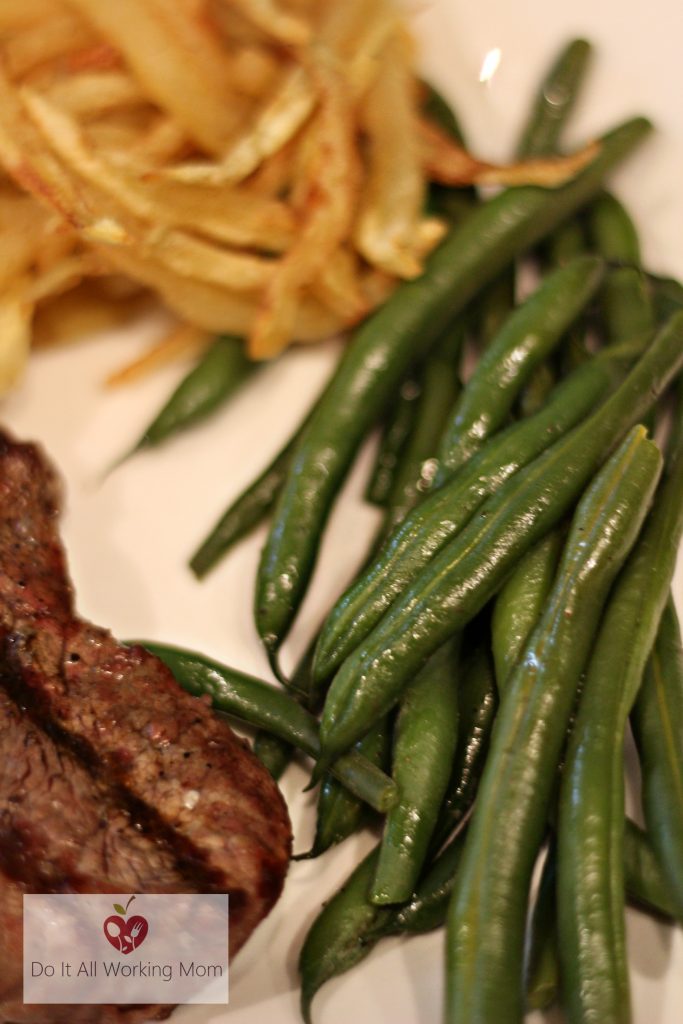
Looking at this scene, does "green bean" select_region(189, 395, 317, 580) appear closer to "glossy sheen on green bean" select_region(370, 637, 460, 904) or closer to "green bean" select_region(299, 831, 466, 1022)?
"glossy sheen on green bean" select_region(370, 637, 460, 904)

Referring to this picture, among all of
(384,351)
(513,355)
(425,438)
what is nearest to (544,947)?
(425,438)

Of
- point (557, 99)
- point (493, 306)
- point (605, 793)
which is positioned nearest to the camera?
point (605, 793)

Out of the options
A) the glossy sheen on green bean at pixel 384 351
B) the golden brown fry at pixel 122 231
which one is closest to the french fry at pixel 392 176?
the glossy sheen on green bean at pixel 384 351

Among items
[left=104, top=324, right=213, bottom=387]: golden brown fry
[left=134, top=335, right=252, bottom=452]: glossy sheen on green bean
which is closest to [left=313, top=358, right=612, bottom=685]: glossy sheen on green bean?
[left=134, top=335, right=252, bottom=452]: glossy sheen on green bean

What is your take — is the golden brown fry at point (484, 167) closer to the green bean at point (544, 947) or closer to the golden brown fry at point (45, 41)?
the golden brown fry at point (45, 41)

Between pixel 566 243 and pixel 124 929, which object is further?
pixel 566 243

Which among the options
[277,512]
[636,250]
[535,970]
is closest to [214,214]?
[277,512]

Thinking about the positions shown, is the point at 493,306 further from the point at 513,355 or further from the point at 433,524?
the point at 433,524
